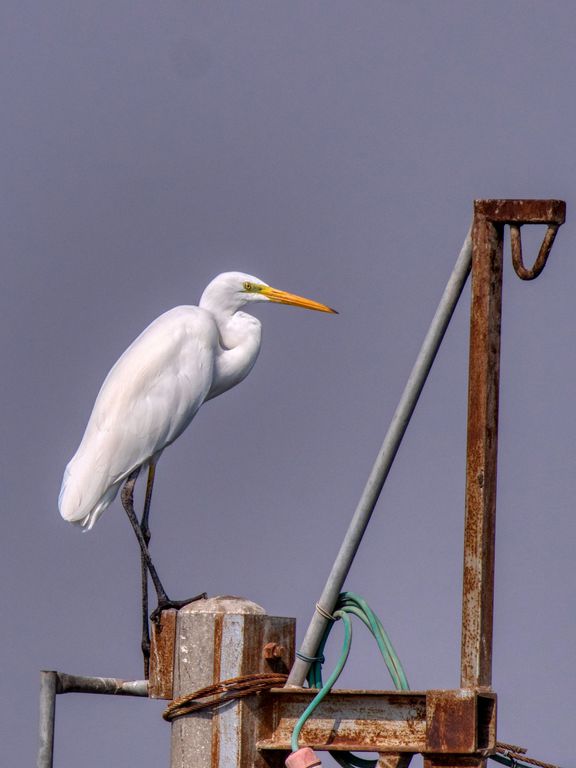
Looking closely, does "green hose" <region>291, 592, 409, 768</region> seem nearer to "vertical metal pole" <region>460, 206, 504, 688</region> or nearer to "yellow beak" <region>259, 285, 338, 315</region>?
"vertical metal pole" <region>460, 206, 504, 688</region>

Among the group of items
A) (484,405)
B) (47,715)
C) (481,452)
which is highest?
(484,405)

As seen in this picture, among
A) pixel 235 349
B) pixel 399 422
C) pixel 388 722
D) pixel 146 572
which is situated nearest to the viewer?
pixel 388 722

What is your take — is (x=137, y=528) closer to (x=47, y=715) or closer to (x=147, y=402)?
(x=147, y=402)

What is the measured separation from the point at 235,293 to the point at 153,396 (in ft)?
3.47

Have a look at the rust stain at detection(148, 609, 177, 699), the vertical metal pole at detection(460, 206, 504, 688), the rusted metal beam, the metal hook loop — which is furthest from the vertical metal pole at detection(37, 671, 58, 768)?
the metal hook loop

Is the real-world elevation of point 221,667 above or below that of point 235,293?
below

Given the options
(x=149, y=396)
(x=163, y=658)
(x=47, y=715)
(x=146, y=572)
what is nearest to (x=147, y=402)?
(x=149, y=396)

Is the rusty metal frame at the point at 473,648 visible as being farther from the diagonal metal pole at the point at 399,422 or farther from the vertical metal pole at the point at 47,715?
the vertical metal pole at the point at 47,715

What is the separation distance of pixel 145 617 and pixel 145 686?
2274 mm

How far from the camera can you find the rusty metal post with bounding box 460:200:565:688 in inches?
195

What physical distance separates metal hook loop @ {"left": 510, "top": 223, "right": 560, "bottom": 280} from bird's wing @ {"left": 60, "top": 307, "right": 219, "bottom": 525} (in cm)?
433

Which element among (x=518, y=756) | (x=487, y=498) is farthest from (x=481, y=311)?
(x=518, y=756)

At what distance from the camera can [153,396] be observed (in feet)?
30.6

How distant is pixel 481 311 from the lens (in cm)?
514
